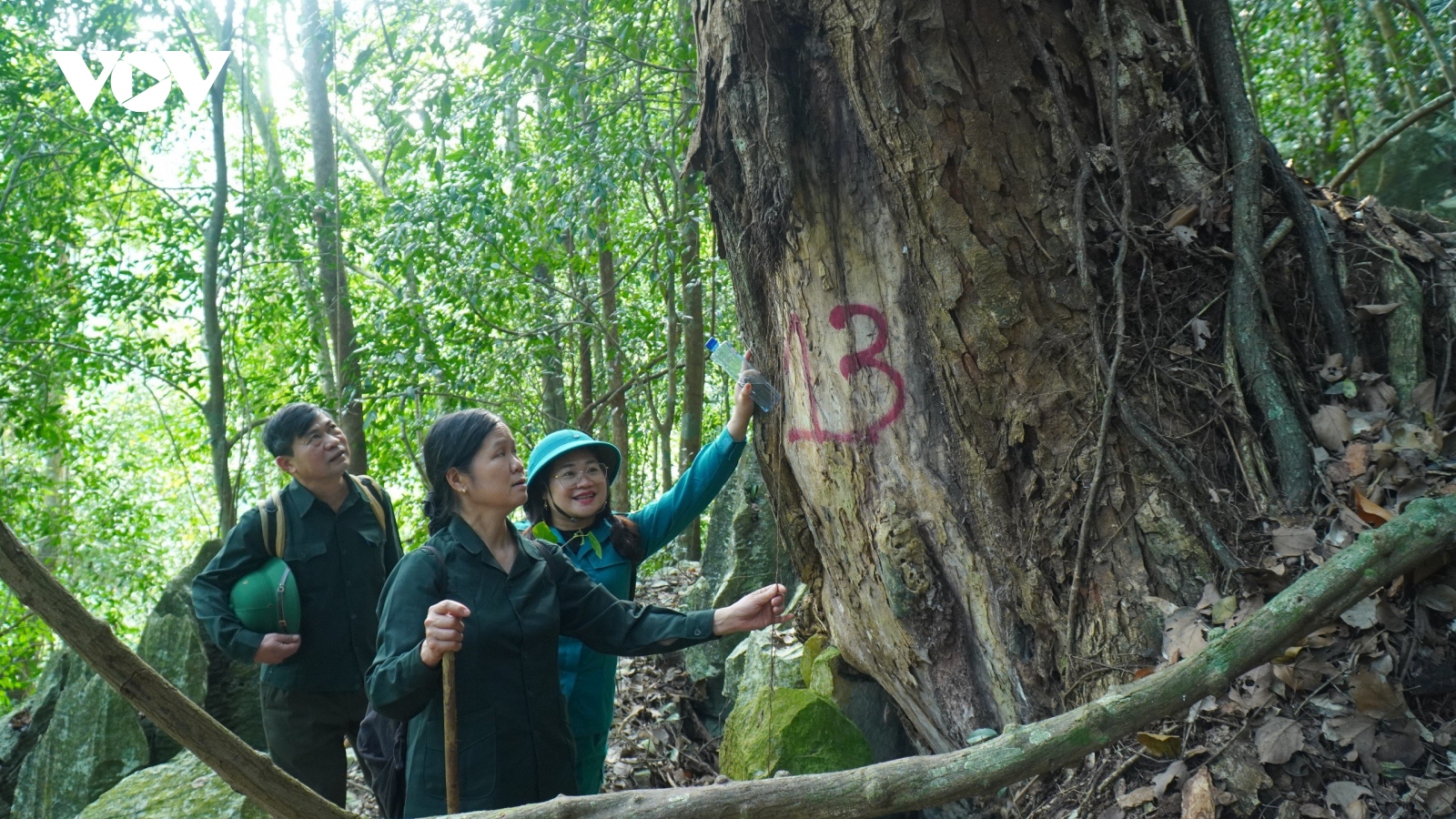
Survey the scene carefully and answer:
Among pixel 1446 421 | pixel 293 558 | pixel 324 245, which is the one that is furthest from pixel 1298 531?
pixel 324 245

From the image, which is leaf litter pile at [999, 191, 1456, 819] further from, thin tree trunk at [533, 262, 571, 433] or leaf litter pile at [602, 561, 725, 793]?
thin tree trunk at [533, 262, 571, 433]

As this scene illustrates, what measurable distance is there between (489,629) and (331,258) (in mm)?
8985

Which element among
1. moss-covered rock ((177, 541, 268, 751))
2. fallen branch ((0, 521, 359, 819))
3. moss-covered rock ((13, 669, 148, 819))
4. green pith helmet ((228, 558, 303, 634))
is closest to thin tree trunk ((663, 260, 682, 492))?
moss-covered rock ((177, 541, 268, 751))

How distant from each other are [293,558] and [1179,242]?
3.61 meters

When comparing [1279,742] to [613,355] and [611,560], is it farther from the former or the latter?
[613,355]

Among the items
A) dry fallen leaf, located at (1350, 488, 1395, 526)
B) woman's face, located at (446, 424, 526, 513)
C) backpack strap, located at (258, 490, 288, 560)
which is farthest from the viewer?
backpack strap, located at (258, 490, 288, 560)

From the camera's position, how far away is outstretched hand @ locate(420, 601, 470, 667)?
2.38 m

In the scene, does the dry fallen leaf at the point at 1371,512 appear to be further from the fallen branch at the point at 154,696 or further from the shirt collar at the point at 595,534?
the fallen branch at the point at 154,696

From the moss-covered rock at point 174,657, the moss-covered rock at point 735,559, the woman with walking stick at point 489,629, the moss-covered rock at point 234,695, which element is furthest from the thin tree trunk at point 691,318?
the woman with walking stick at point 489,629

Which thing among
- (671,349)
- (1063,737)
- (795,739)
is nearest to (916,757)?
(1063,737)

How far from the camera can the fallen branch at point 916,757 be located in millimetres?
1255

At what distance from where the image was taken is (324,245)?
404 inches

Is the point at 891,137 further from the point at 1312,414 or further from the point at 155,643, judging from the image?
the point at 155,643

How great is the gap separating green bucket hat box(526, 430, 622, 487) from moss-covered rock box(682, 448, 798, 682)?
6.71 ft
